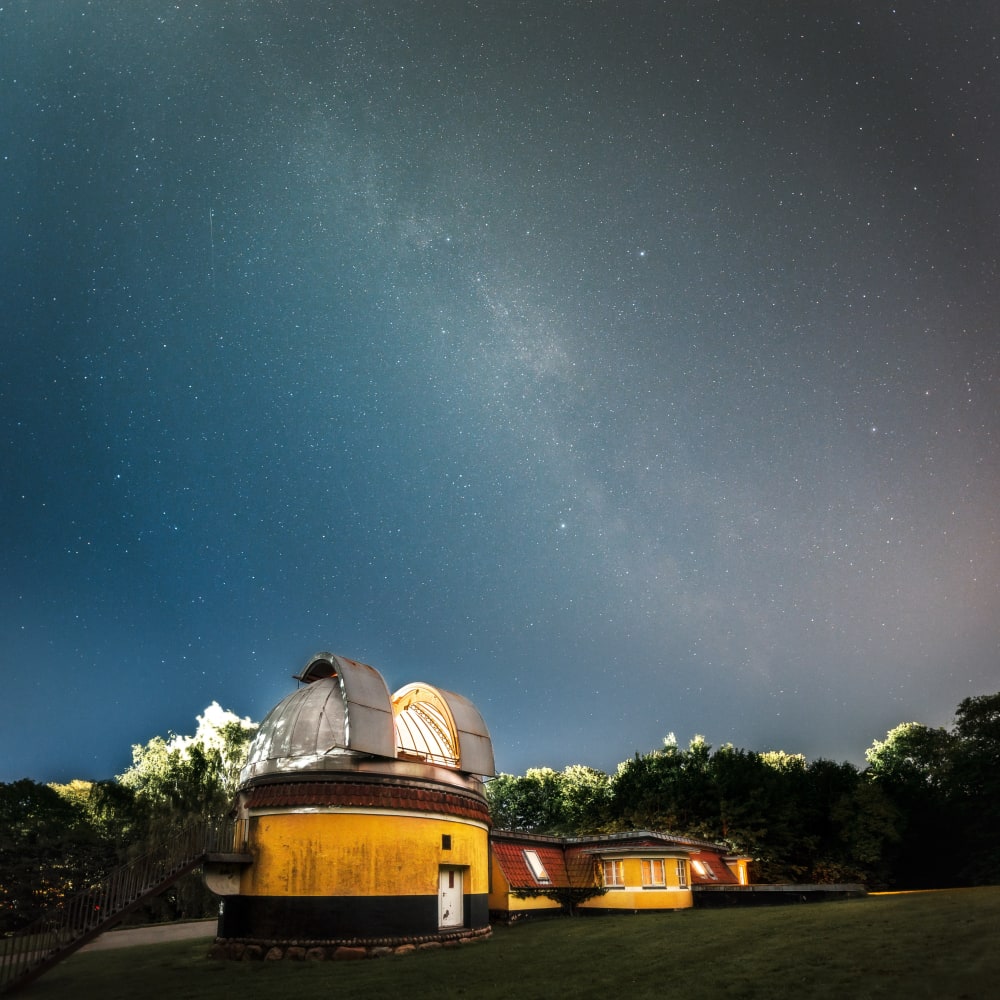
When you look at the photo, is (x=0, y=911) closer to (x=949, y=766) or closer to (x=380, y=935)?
(x=380, y=935)

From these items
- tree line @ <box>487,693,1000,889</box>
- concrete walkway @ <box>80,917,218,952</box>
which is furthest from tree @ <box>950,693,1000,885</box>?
concrete walkway @ <box>80,917,218,952</box>

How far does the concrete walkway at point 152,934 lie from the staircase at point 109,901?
7328 mm

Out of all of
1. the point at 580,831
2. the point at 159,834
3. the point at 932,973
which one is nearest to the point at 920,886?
the point at 580,831

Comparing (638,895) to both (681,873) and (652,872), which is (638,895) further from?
(681,873)

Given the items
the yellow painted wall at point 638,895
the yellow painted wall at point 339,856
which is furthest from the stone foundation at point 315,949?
the yellow painted wall at point 638,895

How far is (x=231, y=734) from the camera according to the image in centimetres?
4234

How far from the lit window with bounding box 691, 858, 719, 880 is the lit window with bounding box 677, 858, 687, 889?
2.72 metres

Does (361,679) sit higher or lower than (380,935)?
higher

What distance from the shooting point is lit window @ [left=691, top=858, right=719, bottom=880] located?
3177 centimetres

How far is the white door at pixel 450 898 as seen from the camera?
19.3 metres

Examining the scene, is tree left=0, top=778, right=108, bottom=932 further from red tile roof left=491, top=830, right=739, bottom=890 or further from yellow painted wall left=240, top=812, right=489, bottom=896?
red tile roof left=491, top=830, right=739, bottom=890

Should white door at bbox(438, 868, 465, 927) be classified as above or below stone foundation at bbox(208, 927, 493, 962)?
above

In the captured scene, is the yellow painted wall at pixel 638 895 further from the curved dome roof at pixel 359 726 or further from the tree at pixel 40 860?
the tree at pixel 40 860

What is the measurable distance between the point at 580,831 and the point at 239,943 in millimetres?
34434
